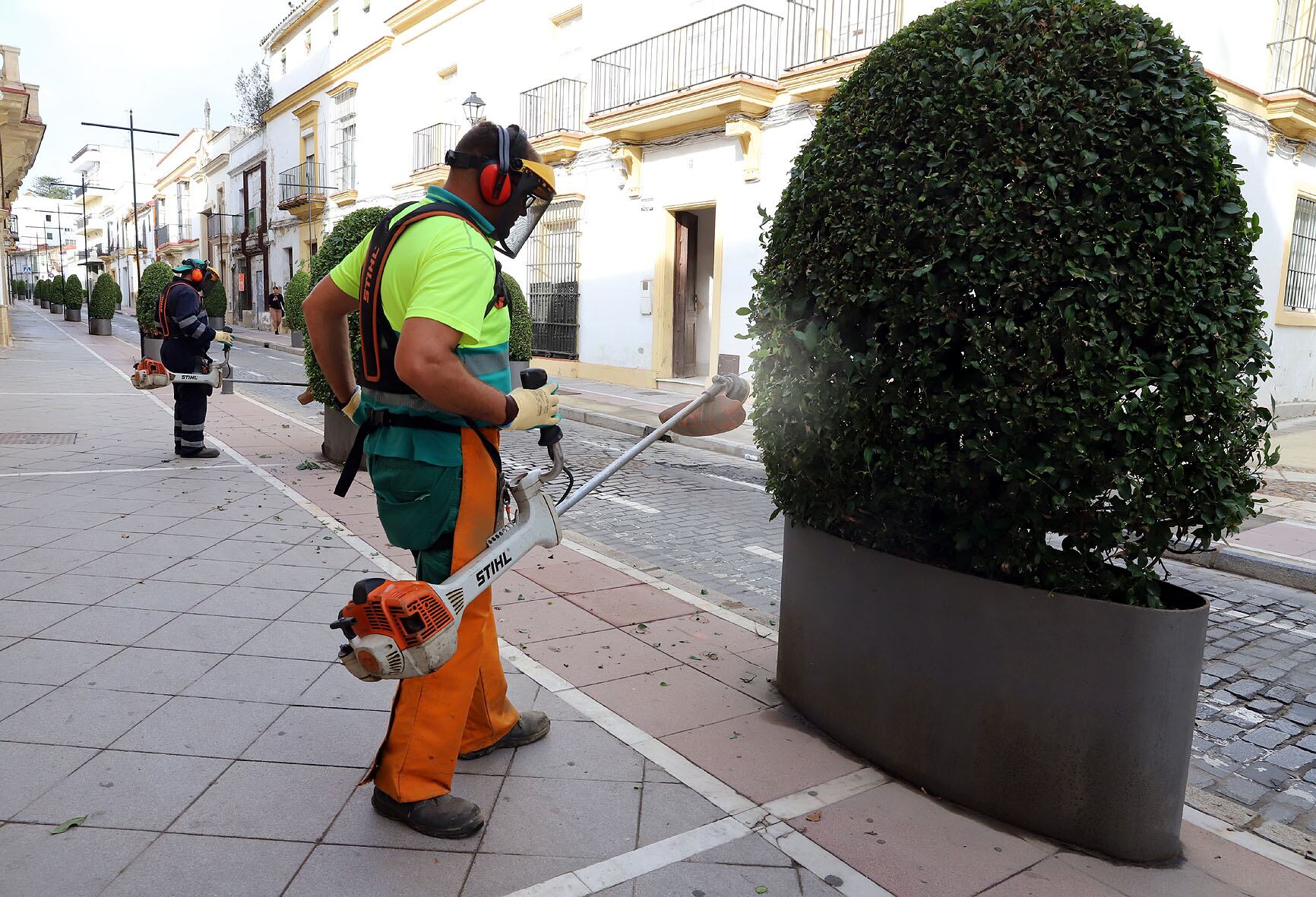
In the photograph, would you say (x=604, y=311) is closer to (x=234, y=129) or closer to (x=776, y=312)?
(x=776, y=312)

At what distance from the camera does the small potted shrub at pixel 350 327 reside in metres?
7.40

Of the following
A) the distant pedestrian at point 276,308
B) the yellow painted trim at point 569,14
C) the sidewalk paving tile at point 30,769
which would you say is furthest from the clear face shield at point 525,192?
the distant pedestrian at point 276,308

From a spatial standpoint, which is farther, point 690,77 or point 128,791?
point 690,77

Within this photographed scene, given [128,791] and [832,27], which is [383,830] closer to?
[128,791]

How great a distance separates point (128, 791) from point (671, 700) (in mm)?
1739

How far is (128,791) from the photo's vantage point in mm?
2598

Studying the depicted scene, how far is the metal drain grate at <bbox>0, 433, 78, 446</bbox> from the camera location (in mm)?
8664

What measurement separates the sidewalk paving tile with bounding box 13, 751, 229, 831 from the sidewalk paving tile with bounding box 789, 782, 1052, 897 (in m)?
1.73

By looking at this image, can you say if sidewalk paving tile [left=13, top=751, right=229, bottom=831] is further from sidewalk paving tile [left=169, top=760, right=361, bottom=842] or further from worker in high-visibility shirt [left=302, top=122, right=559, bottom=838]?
worker in high-visibility shirt [left=302, top=122, right=559, bottom=838]

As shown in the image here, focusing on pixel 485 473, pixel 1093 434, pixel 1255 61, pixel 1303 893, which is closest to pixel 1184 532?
pixel 1093 434

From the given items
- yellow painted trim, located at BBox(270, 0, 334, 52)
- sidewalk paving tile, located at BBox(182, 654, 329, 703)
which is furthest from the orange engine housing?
yellow painted trim, located at BBox(270, 0, 334, 52)

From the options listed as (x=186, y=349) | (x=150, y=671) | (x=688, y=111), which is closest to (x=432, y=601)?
(x=150, y=671)

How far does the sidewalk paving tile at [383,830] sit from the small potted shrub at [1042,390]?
49.8 inches

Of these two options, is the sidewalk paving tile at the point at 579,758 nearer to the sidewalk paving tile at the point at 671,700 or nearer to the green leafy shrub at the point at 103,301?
the sidewalk paving tile at the point at 671,700
